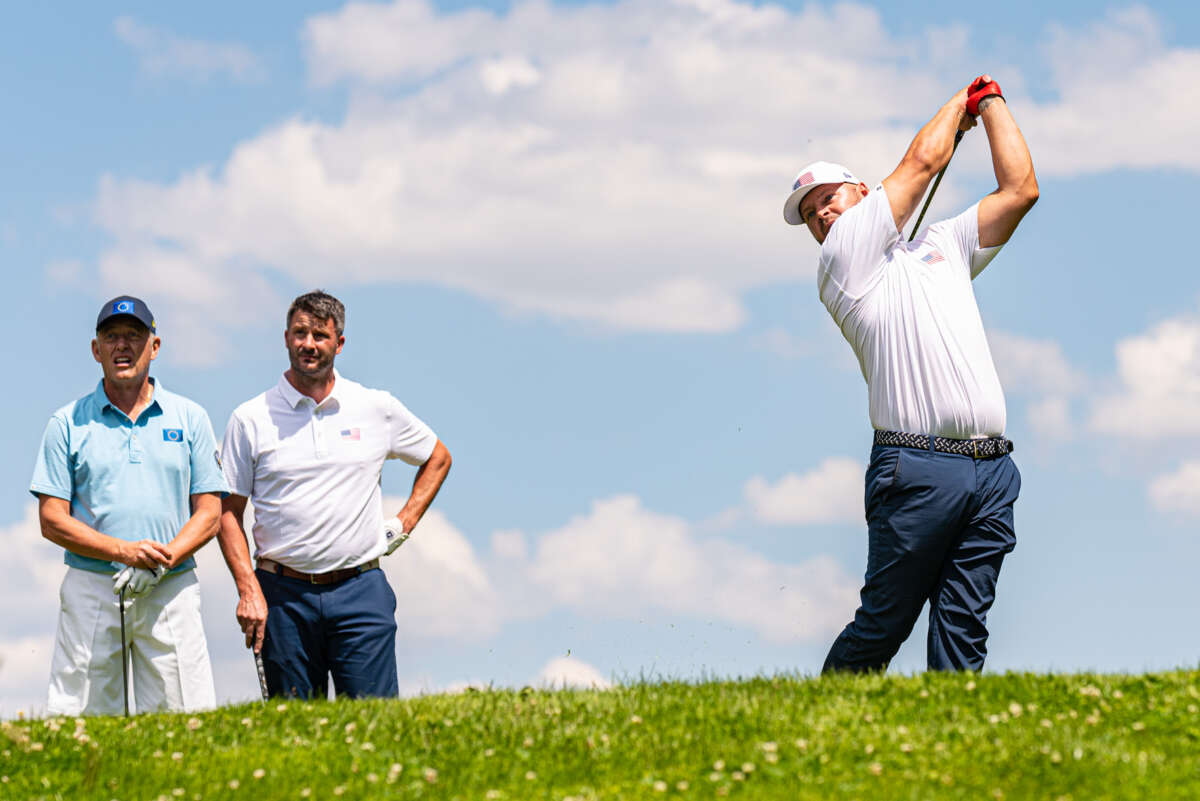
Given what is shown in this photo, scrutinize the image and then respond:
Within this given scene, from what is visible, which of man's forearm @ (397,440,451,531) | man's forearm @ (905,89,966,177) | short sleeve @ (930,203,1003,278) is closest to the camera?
man's forearm @ (905,89,966,177)

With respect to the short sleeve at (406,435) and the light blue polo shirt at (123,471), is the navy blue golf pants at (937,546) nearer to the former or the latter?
the short sleeve at (406,435)

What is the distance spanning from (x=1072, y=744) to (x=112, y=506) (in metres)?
6.26

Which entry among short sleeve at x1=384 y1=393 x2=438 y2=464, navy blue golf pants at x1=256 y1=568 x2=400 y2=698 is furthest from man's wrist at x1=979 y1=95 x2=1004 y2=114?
navy blue golf pants at x1=256 y1=568 x2=400 y2=698

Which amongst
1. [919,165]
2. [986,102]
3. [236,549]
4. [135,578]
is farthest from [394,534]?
[986,102]

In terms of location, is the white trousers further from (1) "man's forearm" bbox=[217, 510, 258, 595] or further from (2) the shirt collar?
(2) the shirt collar

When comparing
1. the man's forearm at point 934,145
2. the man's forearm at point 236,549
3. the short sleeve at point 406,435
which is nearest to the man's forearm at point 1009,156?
the man's forearm at point 934,145

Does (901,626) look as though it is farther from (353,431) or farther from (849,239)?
(353,431)

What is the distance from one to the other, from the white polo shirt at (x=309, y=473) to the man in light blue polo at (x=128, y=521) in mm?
309

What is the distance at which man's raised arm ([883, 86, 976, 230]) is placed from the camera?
8.62 m

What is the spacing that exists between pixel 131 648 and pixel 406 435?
240cm

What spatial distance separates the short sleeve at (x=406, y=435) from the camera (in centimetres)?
980

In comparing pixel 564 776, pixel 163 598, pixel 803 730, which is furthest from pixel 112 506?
pixel 803 730

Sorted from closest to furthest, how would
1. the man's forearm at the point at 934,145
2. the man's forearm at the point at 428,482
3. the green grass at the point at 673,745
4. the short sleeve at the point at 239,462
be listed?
1. the green grass at the point at 673,745
2. the man's forearm at the point at 934,145
3. the short sleeve at the point at 239,462
4. the man's forearm at the point at 428,482

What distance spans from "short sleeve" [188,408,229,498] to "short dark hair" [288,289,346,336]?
3.22 feet
